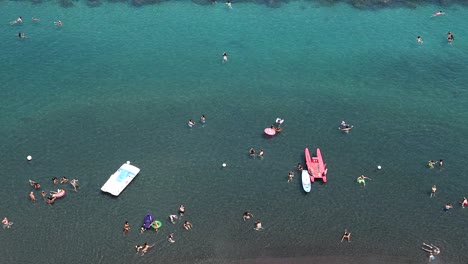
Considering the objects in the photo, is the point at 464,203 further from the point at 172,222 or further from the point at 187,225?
the point at 172,222

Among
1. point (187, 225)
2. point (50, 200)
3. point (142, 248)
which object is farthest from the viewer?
point (50, 200)

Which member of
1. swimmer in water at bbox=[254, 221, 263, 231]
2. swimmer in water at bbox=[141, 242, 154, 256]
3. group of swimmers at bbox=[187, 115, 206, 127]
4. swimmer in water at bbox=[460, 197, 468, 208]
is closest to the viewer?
swimmer in water at bbox=[141, 242, 154, 256]

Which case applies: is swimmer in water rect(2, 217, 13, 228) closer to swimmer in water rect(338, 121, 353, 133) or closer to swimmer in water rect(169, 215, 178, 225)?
swimmer in water rect(169, 215, 178, 225)

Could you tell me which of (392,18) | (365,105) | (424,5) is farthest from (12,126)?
(424,5)

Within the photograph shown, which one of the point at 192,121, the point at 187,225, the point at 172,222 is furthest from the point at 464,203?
the point at 192,121

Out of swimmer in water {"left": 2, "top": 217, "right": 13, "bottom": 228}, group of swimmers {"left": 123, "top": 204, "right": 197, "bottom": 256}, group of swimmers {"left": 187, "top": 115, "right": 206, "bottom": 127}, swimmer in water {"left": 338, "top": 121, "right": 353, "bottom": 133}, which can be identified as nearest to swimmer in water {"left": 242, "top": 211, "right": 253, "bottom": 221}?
group of swimmers {"left": 123, "top": 204, "right": 197, "bottom": 256}

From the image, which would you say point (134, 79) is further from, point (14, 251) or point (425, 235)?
point (425, 235)
